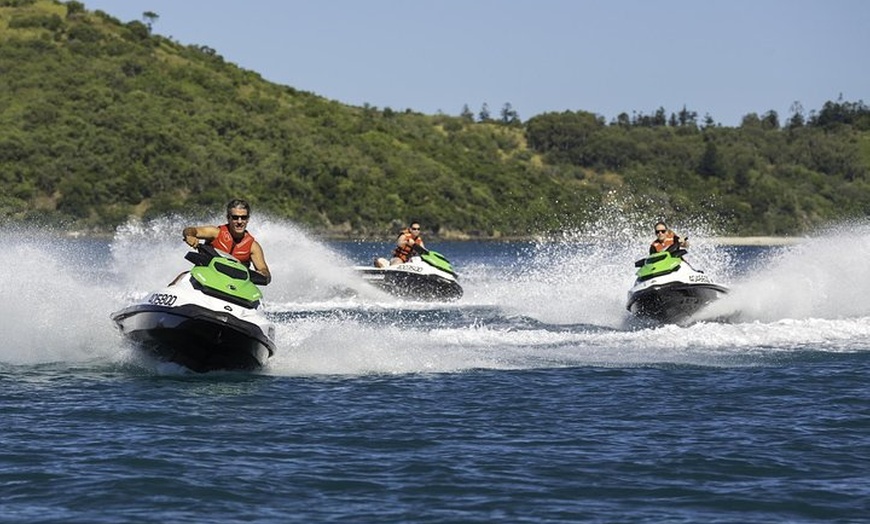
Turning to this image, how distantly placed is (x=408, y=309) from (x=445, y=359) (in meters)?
10.2

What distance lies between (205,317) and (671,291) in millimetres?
9244

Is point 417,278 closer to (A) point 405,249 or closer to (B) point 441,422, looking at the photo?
(A) point 405,249

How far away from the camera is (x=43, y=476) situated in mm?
10297

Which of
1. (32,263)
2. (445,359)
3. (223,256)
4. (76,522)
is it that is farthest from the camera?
(32,263)

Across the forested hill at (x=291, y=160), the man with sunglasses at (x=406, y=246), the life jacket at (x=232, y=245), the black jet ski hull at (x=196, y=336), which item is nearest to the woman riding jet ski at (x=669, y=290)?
the man with sunglasses at (x=406, y=246)

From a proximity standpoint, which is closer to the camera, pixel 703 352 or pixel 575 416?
pixel 575 416

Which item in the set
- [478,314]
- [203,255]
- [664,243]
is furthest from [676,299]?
[203,255]

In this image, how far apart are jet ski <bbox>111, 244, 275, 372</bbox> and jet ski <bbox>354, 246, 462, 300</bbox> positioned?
532 inches

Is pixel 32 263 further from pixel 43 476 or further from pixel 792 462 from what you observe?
pixel 792 462

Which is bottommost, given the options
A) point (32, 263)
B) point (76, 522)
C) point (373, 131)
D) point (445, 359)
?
point (76, 522)

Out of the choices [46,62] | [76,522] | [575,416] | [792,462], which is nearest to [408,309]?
[575,416]

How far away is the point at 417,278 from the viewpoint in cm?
2872

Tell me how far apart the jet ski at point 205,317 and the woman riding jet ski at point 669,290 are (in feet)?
27.3

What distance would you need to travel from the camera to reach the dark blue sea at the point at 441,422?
980cm
